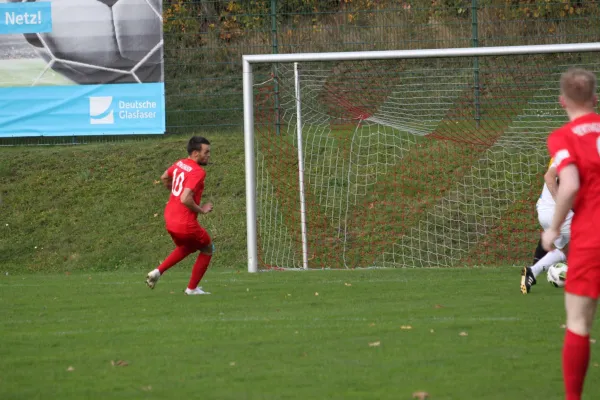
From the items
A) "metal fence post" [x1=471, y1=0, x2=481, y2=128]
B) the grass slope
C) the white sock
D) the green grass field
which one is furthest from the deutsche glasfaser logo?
the white sock

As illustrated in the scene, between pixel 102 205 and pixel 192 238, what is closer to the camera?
pixel 192 238

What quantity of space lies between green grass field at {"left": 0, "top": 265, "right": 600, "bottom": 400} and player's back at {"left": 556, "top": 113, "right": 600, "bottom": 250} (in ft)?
3.28

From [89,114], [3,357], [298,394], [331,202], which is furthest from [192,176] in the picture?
[89,114]

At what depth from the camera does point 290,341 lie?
21.2 feet

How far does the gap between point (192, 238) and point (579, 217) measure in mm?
5661

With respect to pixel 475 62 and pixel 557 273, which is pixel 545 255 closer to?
pixel 557 273

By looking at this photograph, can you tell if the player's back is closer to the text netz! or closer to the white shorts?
the white shorts

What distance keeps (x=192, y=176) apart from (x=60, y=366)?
3702mm

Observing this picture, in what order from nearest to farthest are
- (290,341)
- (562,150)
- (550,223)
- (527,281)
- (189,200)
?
(562,150)
(290,341)
(527,281)
(189,200)
(550,223)

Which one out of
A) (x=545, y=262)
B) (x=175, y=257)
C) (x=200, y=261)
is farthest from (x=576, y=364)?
(x=175, y=257)

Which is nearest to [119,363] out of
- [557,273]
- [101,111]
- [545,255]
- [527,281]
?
[527,281]

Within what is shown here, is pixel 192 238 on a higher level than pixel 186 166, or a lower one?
lower

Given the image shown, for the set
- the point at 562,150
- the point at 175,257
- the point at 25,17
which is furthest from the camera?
the point at 25,17

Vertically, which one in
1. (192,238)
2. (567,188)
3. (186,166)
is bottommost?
(192,238)
